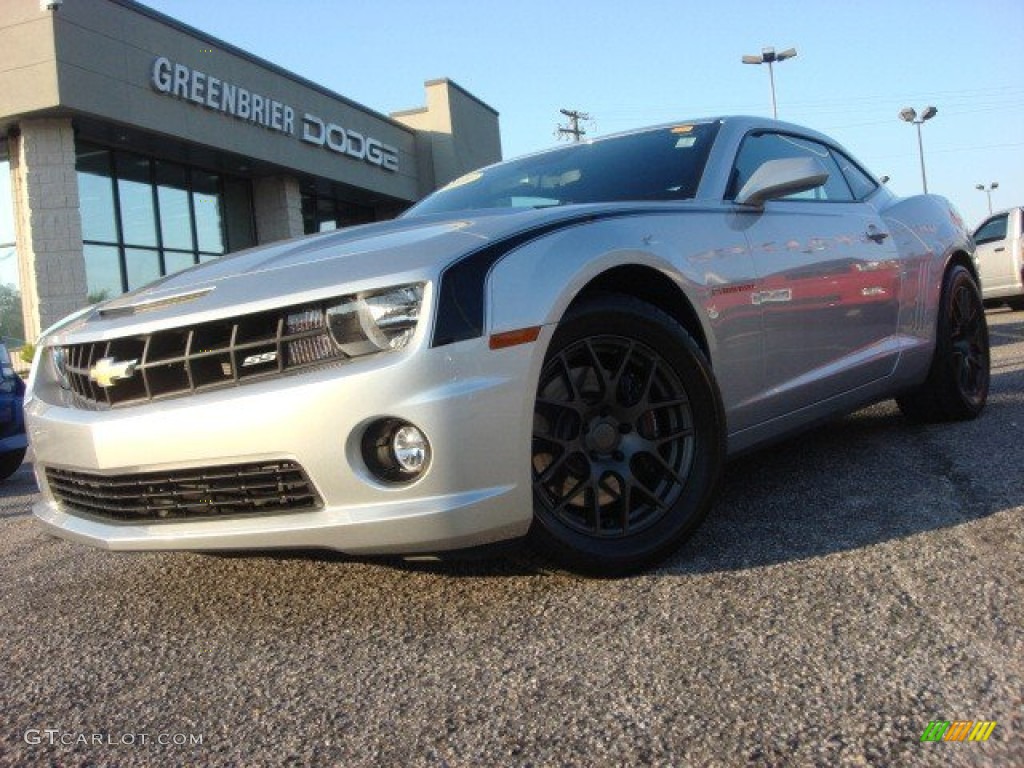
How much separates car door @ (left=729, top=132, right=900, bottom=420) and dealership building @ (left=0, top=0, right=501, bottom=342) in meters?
11.2

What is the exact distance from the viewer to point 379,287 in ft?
7.20

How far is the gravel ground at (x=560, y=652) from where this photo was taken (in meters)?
1.63

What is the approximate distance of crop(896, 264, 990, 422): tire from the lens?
427 centimetres

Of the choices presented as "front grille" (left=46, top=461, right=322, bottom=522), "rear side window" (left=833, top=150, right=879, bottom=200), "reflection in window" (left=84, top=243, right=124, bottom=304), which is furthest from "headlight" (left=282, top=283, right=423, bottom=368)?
"reflection in window" (left=84, top=243, right=124, bottom=304)

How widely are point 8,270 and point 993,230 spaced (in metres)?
15.4

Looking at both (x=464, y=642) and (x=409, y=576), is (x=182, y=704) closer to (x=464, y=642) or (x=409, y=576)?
(x=464, y=642)

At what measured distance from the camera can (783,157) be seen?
3.79 meters

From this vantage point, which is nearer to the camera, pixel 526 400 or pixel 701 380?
pixel 526 400

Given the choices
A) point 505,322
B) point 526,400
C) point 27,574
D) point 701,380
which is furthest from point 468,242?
point 27,574

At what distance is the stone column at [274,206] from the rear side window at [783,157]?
16.0 metres

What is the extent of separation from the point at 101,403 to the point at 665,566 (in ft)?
5.34

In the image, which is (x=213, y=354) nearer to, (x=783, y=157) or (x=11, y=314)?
(x=783, y=157)

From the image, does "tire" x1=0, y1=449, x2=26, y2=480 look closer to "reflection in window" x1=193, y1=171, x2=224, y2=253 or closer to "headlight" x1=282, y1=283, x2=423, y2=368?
"headlight" x1=282, y1=283, x2=423, y2=368

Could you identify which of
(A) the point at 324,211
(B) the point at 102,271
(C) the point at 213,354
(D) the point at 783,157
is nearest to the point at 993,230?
(D) the point at 783,157
